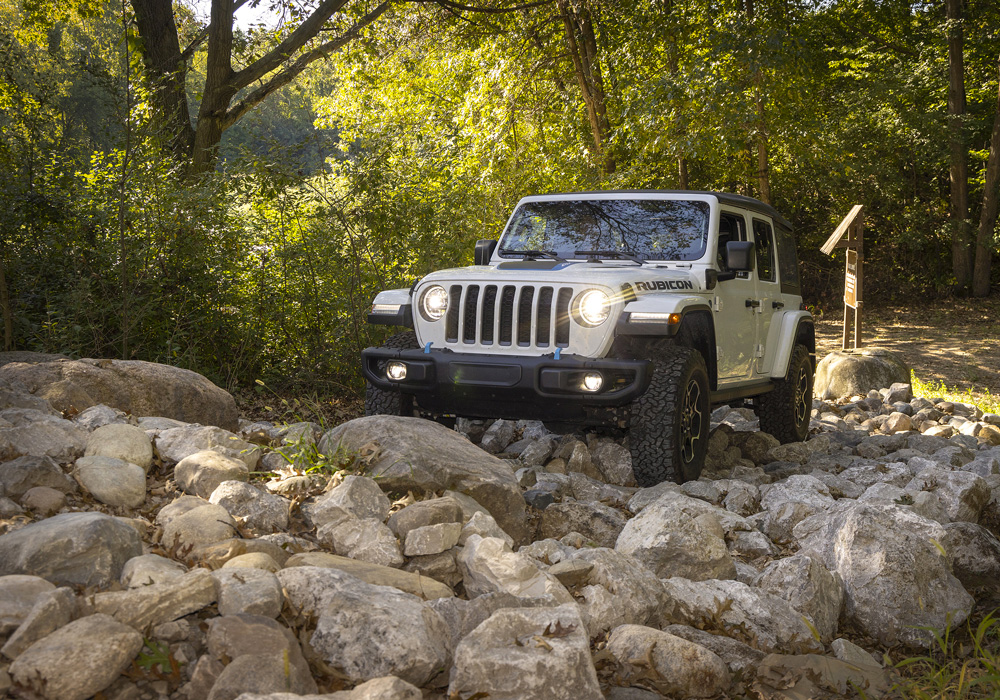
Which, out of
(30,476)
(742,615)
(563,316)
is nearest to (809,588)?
(742,615)

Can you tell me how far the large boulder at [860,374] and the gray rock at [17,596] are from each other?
32.5 feet

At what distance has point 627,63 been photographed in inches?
584

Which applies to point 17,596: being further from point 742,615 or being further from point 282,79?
point 282,79

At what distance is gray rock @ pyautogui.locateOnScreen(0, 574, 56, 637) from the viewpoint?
2.41 m

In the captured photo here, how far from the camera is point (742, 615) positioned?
11.2ft

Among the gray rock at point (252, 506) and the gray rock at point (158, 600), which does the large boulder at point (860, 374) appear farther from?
the gray rock at point (158, 600)

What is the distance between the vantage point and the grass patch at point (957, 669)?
9.60 feet

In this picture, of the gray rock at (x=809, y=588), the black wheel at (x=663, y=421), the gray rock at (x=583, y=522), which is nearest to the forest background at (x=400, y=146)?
the black wheel at (x=663, y=421)

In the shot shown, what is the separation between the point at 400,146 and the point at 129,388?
5164 millimetres

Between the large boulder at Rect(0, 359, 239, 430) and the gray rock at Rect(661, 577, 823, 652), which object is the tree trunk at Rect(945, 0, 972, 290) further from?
the gray rock at Rect(661, 577, 823, 652)

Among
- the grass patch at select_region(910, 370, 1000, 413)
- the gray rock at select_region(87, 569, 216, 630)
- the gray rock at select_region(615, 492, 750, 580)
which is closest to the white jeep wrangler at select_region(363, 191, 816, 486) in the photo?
the gray rock at select_region(615, 492, 750, 580)

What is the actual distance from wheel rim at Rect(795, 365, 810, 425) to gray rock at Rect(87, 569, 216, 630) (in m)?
5.88

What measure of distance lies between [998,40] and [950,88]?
1.75 meters

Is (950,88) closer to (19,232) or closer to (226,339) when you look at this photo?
(226,339)
